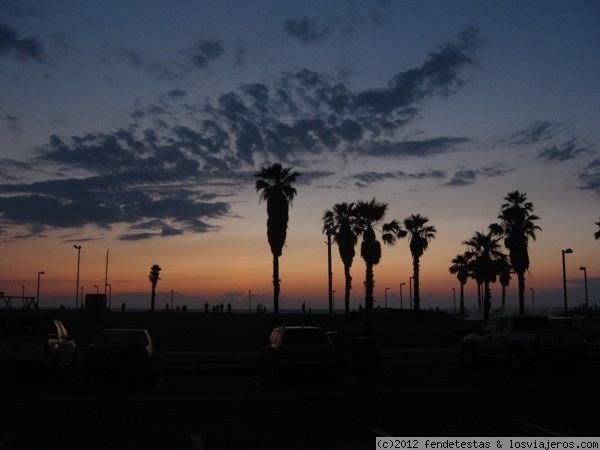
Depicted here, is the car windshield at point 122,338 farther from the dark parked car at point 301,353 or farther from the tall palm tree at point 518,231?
the tall palm tree at point 518,231

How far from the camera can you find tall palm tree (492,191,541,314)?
5375cm

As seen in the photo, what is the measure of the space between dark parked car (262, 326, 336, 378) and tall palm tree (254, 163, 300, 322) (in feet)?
85.5

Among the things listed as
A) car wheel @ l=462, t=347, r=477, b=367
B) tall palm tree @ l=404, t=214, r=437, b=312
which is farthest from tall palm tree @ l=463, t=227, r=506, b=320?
car wheel @ l=462, t=347, r=477, b=367

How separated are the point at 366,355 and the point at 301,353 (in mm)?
3290

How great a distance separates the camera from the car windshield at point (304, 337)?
19.6 metres

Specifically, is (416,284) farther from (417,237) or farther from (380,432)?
(380,432)

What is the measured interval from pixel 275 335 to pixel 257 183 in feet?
91.0

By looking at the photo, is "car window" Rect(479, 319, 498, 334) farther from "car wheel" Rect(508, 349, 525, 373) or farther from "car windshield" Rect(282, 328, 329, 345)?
"car windshield" Rect(282, 328, 329, 345)

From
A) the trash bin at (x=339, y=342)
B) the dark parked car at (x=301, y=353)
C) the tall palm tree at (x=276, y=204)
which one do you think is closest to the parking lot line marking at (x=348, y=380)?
the dark parked car at (x=301, y=353)

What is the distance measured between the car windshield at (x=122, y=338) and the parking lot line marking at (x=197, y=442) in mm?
8873

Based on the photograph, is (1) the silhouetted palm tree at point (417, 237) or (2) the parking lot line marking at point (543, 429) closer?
(2) the parking lot line marking at point (543, 429)

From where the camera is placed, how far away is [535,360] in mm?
21234

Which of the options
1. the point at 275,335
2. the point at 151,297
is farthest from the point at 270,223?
the point at 151,297

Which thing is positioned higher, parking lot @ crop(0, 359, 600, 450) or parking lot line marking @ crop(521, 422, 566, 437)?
parking lot line marking @ crop(521, 422, 566, 437)
